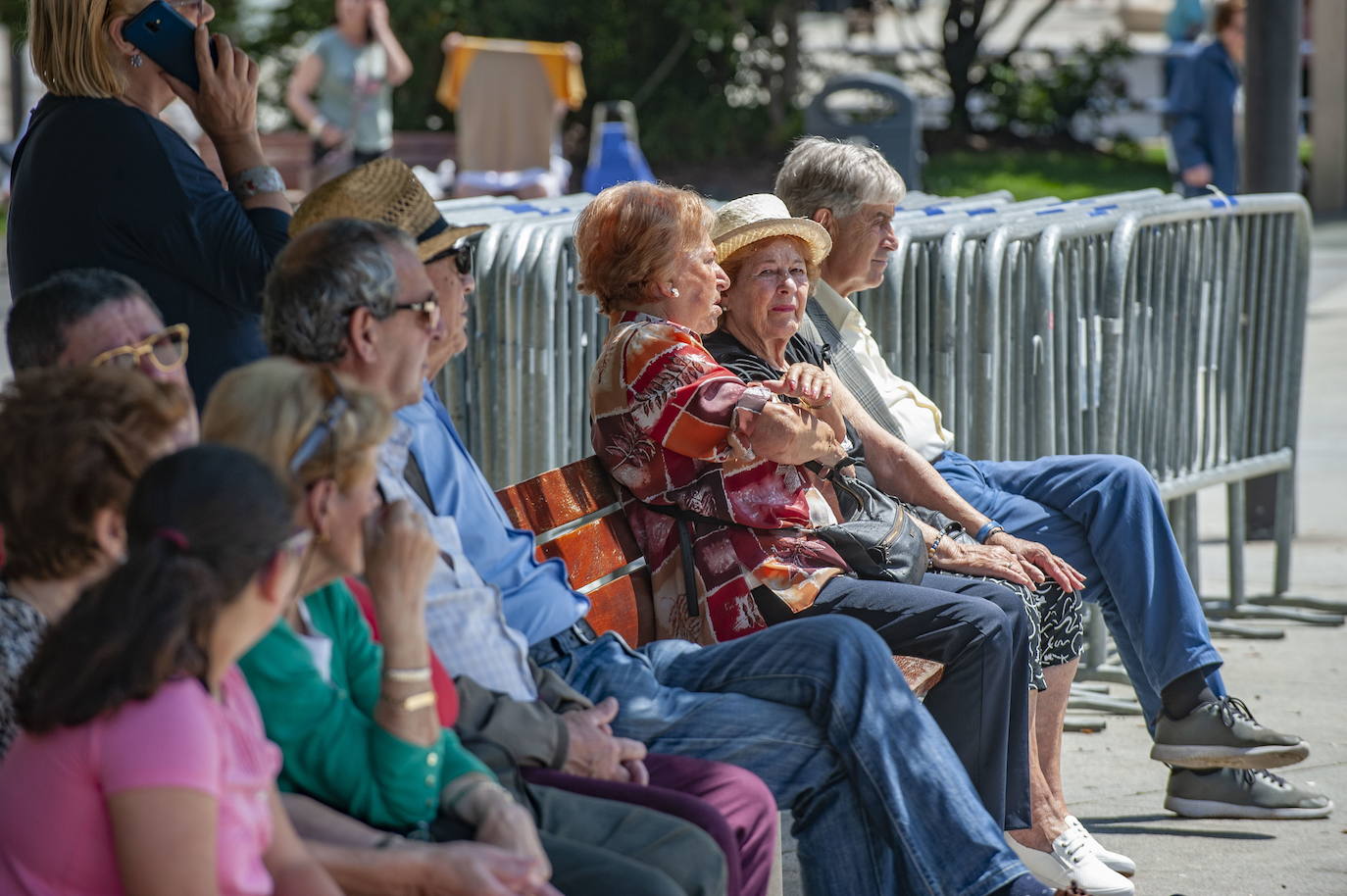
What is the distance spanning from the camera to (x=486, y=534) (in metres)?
3.11

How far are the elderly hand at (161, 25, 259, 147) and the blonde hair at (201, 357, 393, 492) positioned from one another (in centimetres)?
130

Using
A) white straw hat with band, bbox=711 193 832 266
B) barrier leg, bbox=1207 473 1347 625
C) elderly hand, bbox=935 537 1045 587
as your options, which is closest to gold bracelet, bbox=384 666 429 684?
white straw hat with band, bbox=711 193 832 266

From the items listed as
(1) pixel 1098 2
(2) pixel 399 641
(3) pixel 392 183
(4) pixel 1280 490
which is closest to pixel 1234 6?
(4) pixel 1280 490

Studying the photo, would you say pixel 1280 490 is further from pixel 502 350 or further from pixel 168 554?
pixel 168 554

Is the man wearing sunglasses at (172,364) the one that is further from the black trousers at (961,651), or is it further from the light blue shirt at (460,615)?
the black trousers at (961,651)

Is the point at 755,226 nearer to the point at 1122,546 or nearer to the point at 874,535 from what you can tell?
the point at 874,535

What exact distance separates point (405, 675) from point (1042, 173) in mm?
18408

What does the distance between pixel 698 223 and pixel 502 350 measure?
140 cm

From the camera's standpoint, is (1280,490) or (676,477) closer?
(676,477)

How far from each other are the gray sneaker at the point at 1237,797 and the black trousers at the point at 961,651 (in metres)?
0.94

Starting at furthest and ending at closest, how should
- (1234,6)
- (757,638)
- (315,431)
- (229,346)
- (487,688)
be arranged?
(1234,6) < (229,346) < (757,638) < (487,688) < (315,431)

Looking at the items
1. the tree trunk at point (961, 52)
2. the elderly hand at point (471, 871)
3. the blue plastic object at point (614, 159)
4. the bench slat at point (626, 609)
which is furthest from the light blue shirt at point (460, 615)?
the tree trunk at point (961, 52)

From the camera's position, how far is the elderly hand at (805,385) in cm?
378

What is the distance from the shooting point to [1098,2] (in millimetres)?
36938
